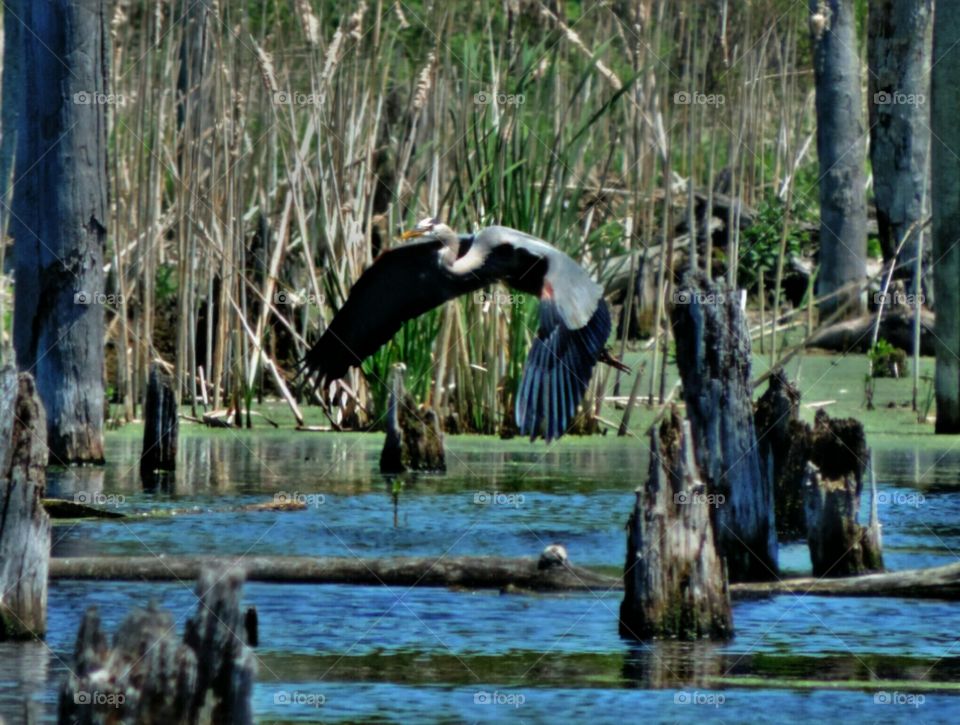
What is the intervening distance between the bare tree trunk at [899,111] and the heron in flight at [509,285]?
7.41 meters

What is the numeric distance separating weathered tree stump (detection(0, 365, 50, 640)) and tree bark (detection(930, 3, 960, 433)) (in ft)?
22.6

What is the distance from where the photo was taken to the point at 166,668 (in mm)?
4004

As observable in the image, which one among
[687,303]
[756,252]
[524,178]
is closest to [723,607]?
[687,303]

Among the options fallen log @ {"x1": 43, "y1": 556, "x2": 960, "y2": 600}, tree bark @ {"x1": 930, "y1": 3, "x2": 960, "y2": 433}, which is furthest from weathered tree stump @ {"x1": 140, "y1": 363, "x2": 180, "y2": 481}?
tree bark @ {"x1": 930, "y1": 3, "x2": 960, "y2": 433}

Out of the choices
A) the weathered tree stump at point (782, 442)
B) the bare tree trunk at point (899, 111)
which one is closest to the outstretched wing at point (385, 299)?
the weathered tree stump at point (782, 442)

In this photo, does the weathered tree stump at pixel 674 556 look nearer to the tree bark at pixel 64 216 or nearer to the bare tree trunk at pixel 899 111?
the tree bark at pixel 64 216

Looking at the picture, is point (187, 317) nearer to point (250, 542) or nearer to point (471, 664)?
point (250, 542)

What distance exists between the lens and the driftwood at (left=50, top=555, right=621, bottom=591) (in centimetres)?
639

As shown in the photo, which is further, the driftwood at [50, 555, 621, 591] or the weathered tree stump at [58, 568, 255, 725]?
the driftwood at [50, 555, 621, 591]

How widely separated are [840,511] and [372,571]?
1.65 metres

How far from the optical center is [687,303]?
22.1 ft

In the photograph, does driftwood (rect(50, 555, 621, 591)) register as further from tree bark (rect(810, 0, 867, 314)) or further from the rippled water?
tree bark (rect(810, 0, 867, 314))

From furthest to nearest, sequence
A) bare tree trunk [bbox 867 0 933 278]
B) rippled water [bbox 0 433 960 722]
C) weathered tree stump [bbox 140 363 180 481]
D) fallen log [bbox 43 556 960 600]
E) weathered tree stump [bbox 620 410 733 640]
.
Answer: bare tree trunk [bbox 867 0 933 278] < weathered tree stump [bbox 140 363 180 481] < fallen log [bbox 43 556 960 600] < weathered tree stump [bbox 620 410 733 640] < rippled water [bbox 0 433 960 722]

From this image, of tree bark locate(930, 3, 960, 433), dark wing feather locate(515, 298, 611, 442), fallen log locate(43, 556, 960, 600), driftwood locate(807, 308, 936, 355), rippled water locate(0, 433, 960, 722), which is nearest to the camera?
rippled water locate(0, 433, 960, 722)
